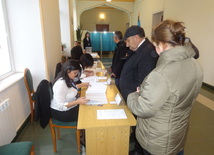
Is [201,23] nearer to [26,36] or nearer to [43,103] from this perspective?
[26,36]

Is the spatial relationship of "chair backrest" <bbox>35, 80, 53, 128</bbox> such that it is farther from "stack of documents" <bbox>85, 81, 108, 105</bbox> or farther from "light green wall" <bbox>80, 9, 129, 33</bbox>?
"light green wall" <bbox>80, 9, 129, 33</bbox>

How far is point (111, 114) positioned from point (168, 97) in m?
0.63

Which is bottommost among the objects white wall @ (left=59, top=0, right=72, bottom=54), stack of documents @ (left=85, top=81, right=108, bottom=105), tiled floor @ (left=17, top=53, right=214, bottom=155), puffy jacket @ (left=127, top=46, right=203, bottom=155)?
tiled floor @ (left=17, top=53, right=214, bottom=155)

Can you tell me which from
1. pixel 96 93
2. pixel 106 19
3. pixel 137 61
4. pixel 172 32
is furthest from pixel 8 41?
pixel 106 19

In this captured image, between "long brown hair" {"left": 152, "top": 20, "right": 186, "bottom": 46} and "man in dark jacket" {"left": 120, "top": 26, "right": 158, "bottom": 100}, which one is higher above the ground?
"long brown hair" {"left": 152, "top": 20, "right": 186, "bottom": 46}

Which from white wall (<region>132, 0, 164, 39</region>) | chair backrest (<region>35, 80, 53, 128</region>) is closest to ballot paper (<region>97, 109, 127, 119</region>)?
chair backrest (<region>35, 80, 53, 128</region>)

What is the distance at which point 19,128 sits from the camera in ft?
7.27

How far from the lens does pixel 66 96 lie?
5.79 ft

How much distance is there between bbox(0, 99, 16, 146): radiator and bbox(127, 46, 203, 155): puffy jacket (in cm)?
139

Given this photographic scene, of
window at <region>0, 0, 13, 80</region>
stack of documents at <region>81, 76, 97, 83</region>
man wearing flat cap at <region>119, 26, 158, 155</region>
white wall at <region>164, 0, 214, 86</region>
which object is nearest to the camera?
man wearing flat cap at <region>119, 26, 158, 155</region>

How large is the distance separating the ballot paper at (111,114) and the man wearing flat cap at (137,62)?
311mm

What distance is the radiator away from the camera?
1.66 meters

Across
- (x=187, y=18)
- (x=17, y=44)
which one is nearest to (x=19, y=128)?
(x=17, y=44)

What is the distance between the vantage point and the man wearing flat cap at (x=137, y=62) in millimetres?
1542
